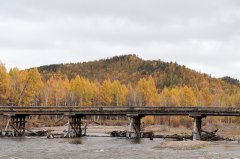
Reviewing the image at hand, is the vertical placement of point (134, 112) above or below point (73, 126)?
above

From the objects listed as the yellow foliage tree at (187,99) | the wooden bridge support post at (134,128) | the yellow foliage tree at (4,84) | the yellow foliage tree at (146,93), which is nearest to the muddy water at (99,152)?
the wooden bridge support post at (134,128)

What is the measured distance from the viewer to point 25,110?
74.8m

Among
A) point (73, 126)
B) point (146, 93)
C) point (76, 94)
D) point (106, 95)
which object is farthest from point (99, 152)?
point (146, 93)

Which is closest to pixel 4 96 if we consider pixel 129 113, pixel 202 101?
pixel 129 113

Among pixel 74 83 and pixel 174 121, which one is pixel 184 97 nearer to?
pixel 174 121

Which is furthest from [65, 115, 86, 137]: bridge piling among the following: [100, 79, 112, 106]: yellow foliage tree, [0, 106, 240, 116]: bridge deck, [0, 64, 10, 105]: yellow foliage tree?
[100, 79, 112, 106]: yellow foliage tree

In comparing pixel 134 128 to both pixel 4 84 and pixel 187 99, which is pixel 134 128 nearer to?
pixel 4 84

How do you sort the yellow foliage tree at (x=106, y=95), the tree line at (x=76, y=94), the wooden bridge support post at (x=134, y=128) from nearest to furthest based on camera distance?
the wooden bridge support post at (x=134, y=128) → the tree line at (x=76, y=94) → the yellow foliage tree at (x=106, y=95)

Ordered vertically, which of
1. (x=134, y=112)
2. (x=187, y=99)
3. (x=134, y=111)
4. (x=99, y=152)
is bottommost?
(x=99, y=152)

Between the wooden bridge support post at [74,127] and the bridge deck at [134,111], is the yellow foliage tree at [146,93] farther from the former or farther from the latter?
the bridge deck at [134,111]

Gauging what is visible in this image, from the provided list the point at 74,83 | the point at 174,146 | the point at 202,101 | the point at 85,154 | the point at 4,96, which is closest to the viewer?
the point at 85,154

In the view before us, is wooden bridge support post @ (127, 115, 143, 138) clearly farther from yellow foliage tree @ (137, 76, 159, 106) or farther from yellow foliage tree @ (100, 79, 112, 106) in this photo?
yellow foliage tree @ (137, 76, 159, 106)

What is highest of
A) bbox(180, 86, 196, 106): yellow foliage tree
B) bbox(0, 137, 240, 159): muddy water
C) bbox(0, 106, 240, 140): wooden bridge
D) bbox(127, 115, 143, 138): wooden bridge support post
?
bbox(180, 86, 196, 106): yellow foliage tree

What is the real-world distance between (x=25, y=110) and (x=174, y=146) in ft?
95.5
